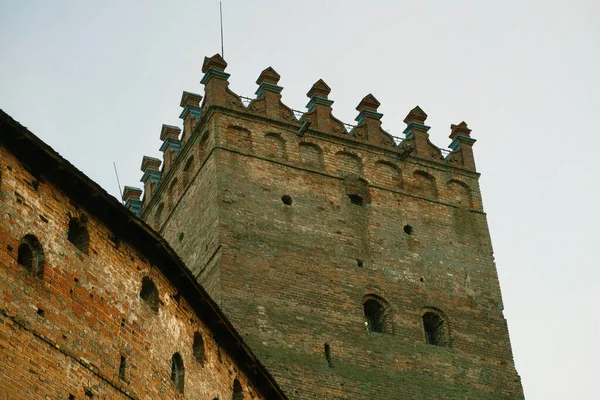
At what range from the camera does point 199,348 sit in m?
23.3

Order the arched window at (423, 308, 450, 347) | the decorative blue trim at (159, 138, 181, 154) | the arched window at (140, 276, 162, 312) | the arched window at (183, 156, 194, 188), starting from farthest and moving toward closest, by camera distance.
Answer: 1. the decorative blue trim at (159, 138, 181, 154)
2. the arched window at (183, 156, 194, 188)
3. the arched window at (423, 308, 450, 347)
4. the arched window at (140, 276, 162, 312)

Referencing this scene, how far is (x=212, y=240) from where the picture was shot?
3180 centimetres

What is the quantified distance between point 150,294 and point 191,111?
14.5 meters

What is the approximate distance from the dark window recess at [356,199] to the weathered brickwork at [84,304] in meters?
11.1

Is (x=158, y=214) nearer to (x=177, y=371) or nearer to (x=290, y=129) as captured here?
(x=290, y=129)

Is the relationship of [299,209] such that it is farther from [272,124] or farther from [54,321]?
[54,321]

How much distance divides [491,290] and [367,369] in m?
4.88

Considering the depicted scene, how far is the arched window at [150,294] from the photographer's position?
72.2 ft

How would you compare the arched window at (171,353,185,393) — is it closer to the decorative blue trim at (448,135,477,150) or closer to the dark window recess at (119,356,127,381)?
the dark window recess at (119,356,127,381)

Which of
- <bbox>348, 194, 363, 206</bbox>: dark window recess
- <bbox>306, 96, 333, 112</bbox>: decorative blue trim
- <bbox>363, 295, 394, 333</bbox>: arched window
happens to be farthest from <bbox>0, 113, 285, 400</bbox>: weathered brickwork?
<bbox>306, 96, 333, 112</bbox>: decorative blue trim

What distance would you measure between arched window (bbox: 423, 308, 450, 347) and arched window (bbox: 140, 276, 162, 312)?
1160cm

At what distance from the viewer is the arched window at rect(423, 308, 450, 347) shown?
32500 millimetres

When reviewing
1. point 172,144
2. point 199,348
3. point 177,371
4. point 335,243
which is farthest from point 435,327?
point 177,371

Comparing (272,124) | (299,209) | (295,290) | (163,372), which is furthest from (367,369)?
(163,372)
